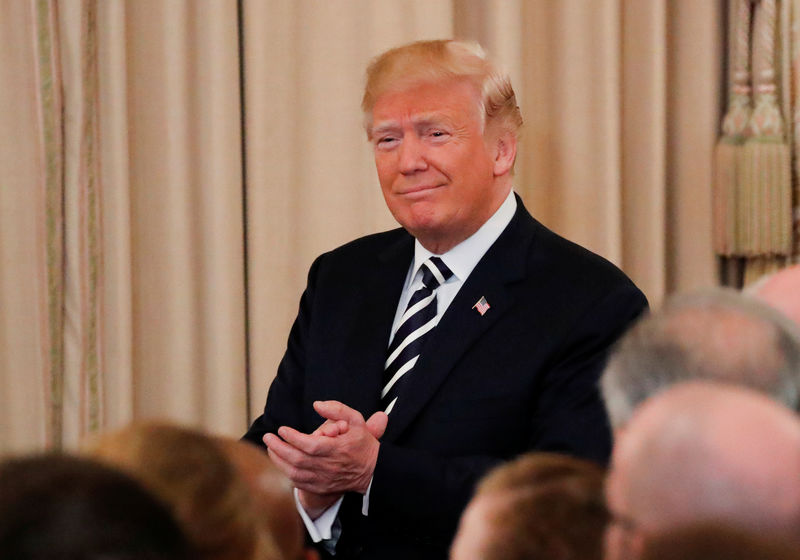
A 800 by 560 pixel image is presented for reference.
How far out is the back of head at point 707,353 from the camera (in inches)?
45.0

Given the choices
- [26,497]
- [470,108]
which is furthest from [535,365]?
[26,497]

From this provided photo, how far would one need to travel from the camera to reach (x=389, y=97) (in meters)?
2.76

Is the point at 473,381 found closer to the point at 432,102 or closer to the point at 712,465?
the point at 432,102

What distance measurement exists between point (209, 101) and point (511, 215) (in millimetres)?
1224

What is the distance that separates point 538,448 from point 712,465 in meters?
1.53

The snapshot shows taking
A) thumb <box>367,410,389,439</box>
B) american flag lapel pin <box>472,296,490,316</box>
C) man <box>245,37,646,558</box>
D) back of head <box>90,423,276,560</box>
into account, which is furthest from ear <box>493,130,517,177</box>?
back of head <box>90,423,276,560</box>

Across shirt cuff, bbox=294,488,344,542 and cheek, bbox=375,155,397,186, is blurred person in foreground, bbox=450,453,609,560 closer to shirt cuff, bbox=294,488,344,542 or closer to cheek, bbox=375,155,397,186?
shirt cuff, bbox=294,488,344,542

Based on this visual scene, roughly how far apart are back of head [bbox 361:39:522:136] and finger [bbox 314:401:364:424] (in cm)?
85

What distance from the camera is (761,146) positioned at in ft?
10.8

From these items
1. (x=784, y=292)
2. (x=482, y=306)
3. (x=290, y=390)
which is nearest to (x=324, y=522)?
(x=290, y=390)

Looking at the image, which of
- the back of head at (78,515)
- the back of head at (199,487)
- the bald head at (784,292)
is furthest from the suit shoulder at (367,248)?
the back of head at (78,515)

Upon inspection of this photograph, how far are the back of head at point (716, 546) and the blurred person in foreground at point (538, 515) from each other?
0.59 feet

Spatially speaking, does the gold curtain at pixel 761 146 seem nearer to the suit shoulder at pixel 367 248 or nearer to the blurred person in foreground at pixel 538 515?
the suit shoulder at pixel 367 248

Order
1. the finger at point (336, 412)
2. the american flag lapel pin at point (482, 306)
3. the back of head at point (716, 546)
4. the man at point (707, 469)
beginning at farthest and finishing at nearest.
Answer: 1. the american flag lapel pin at point (482, 306)
2. the finger at point (336, 412)
3. the man at point (707, 469)
4. the back of head at point (716, 546)
